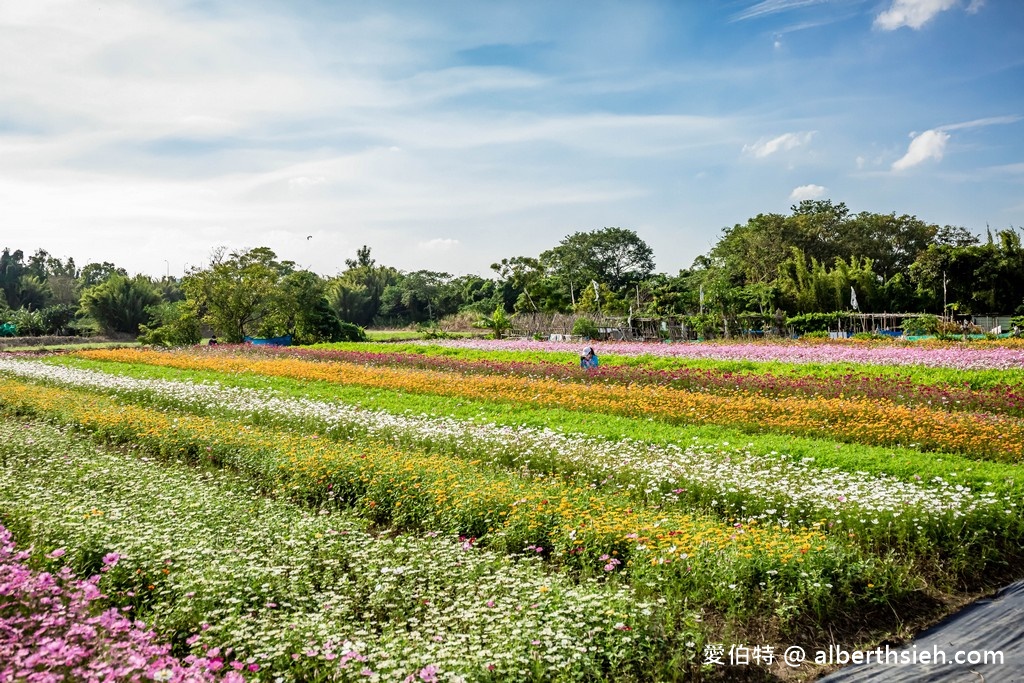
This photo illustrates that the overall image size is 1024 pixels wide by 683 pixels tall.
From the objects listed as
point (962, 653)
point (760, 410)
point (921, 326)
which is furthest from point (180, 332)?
point (962, 653)

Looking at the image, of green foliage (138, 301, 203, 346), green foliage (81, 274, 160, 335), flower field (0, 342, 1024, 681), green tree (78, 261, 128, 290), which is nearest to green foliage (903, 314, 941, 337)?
flower field (0, 342, 1024, 681)

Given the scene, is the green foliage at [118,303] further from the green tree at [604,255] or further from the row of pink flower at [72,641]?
the row of pink flower at [72,641]

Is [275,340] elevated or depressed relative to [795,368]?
elevated

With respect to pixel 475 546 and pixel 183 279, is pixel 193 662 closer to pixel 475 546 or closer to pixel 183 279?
pixel 475 546

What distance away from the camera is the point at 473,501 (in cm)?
696

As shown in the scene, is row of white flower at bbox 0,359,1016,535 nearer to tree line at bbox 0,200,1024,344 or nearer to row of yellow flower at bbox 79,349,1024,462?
row of yellow flower at bbox 79,349,1024,462

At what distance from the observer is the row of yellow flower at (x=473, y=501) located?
5809 millimetres

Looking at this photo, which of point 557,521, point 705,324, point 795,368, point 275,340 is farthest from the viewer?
point 275,340

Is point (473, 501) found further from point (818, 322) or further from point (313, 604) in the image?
point (818, 322)

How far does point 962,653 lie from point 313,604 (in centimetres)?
444

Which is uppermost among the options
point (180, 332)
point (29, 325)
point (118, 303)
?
point (118, 303)

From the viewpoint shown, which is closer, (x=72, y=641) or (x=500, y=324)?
(x=72, y=641)

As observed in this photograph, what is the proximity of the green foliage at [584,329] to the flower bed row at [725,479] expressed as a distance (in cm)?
2454

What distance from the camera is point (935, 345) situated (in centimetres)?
2259
